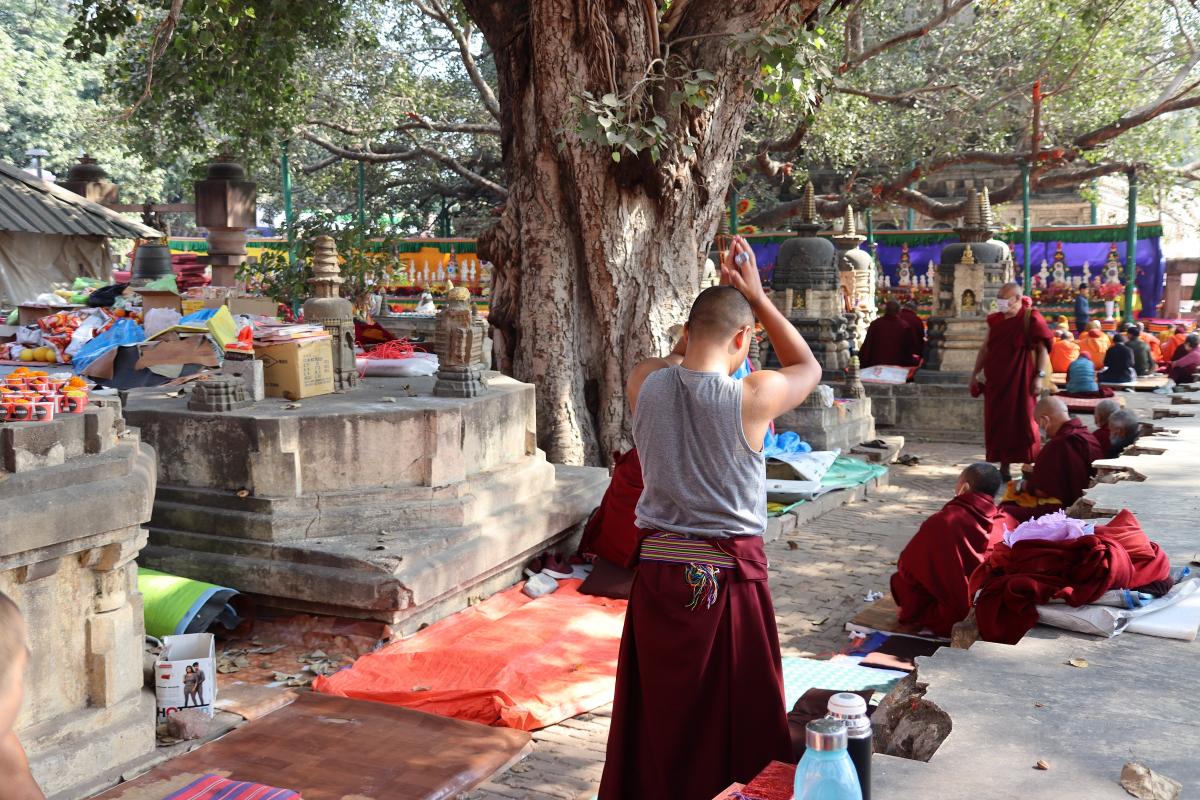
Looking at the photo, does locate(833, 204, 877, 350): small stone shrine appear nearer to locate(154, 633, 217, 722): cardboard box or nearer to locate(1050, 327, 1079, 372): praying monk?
locate(1050, 327, 1079, 372): praying monk

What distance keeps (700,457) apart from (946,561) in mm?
3028

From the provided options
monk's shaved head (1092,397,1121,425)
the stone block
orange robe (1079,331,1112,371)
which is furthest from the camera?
orange robe (1079,331,1112,371)

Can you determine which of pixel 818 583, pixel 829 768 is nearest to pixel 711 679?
pixel 829 768

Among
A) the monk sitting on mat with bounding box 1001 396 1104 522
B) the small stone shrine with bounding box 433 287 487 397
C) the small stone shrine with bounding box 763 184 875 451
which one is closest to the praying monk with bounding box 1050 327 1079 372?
the small stone shrine with bounding box 763 184 875 451

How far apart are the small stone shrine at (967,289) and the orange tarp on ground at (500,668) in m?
9.37

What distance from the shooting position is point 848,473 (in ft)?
34.1

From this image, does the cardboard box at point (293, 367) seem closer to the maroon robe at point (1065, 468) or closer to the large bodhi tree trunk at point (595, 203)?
the large bodhi tree trunk at point (595, 203)

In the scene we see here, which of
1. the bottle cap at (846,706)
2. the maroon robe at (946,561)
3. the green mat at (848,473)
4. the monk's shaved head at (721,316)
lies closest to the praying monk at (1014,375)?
the green mat at (848,473)

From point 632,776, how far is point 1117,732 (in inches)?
57.7

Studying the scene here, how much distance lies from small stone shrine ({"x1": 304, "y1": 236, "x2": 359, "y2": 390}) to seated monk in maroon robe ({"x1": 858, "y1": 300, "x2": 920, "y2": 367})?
965cm

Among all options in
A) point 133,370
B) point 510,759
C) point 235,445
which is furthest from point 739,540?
point 133,370

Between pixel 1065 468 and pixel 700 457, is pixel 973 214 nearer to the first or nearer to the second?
pixel 1065 468

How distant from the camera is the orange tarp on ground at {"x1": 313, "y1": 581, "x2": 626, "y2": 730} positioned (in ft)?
16.1

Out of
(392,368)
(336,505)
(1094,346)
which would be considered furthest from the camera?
(1094,346)
